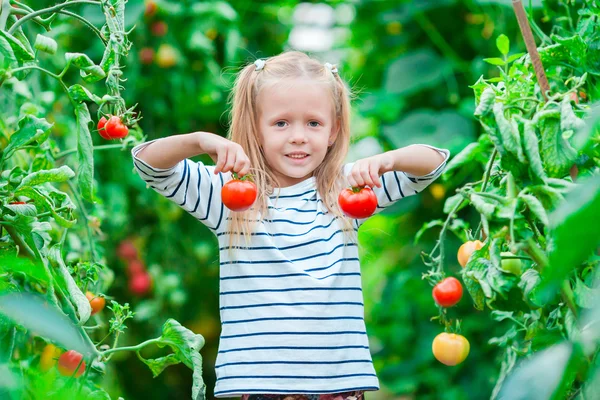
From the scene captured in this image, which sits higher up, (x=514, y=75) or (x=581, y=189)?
(x=514, y=75)

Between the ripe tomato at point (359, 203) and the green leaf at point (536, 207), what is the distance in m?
0.32

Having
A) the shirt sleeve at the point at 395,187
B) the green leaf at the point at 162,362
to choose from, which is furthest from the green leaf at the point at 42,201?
the shirt sleeve at the point at 395,187

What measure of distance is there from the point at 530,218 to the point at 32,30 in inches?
76.7

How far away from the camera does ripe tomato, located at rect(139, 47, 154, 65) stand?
8.69 feet

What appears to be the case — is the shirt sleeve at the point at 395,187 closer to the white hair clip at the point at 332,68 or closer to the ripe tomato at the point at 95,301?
the white hair clip at the point at 332,68

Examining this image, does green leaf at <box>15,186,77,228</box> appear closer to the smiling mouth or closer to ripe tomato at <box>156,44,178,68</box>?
the smiling mouth

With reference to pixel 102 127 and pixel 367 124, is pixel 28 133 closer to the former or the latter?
pixel 102 127

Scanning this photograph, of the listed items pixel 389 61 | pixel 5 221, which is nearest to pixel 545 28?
pixel 389 61

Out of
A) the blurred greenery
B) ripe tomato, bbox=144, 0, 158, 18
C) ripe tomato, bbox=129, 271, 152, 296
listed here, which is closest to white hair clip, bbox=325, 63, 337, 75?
the blurred greenery

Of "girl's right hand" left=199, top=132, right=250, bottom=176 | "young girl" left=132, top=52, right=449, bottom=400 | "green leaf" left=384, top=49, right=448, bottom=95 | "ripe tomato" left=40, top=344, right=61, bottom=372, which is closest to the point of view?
"girl's right hand" left=199, top=132, right=250, bottom=176

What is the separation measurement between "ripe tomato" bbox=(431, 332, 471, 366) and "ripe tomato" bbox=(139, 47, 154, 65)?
165cm

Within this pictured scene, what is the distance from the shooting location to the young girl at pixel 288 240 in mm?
1304

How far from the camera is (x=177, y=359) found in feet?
4.11

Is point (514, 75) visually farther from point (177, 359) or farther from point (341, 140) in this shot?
point (177, 359)
